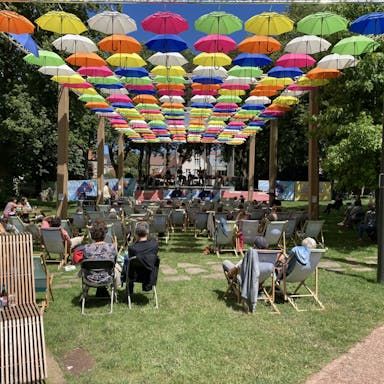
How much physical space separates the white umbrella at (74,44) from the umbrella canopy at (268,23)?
140 inches

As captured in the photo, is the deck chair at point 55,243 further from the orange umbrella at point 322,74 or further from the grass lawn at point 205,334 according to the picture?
the orange umbrella at point 322,74

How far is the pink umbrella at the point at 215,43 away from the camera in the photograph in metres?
9.33

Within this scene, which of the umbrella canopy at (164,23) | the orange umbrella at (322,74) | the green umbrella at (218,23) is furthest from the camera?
the orange umbrella at (322,74)

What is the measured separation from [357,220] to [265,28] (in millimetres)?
8016

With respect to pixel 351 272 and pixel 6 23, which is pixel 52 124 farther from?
pixel 351 272

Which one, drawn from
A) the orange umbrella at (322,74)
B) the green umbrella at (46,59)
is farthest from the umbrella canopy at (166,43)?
the orange umbrella at (322,74)

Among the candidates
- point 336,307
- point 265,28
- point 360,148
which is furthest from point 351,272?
point 265,28

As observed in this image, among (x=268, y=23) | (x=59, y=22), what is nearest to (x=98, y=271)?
(x=59, y=22)

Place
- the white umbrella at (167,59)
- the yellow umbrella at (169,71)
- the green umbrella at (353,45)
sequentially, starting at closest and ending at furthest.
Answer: the green umbrella at (353,45)
the white umbrella at (167,59)
the yellow umbrella at (169,71)

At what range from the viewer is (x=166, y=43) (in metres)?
9.26

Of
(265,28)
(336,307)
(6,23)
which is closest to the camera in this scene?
(336,307)

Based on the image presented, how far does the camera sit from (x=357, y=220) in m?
14.4

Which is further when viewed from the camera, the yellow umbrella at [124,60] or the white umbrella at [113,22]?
the yellow umbrella at [124,60]

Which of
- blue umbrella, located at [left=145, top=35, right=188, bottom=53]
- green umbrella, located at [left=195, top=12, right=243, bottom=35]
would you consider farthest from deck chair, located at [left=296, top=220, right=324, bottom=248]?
blue umbrella, located at [left=145, top=35, right=188, bottom=53]
